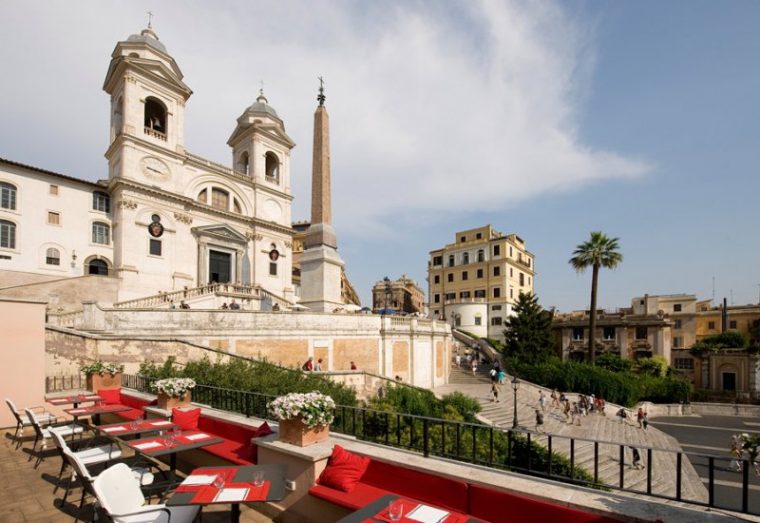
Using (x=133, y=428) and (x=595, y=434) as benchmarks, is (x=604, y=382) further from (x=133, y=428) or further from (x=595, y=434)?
(x=133, y=428)

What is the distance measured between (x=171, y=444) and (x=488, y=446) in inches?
318

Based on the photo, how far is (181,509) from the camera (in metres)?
4.41

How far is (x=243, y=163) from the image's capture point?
134ft

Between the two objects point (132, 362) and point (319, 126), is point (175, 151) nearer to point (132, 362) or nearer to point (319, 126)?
point (319, 126)

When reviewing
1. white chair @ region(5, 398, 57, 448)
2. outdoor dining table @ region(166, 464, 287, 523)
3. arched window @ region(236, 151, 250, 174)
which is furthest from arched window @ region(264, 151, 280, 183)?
outdoor dining table @ region(166, 464, 287, 523)

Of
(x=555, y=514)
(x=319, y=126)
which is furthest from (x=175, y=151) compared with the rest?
(x=555, y=514)

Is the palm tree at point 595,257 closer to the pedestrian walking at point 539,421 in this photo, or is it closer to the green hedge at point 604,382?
the green hedge at point 604,382

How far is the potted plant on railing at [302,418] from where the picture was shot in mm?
5562

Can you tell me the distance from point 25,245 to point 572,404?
39215mm

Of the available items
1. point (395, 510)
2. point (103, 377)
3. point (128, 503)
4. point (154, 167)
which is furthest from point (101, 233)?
point (395, 510)

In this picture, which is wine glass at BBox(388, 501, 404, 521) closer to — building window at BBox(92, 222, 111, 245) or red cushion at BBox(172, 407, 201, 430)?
red cushion at BBox(172, 407, 201, 430)

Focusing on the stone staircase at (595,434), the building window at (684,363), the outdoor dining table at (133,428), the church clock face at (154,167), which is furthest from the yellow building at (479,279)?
the outdoor dining table at (133,428)

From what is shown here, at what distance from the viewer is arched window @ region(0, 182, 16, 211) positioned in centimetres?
2450

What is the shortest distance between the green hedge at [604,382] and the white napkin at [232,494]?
30.1m
